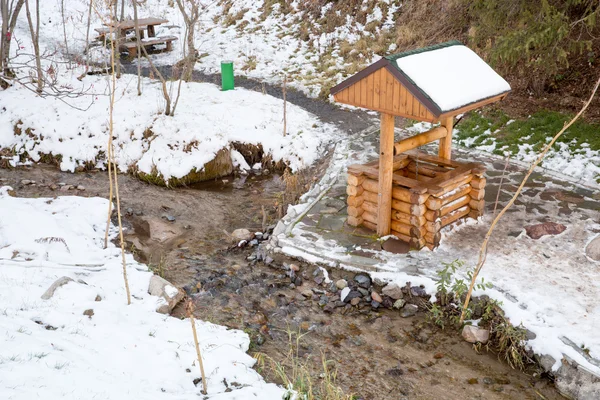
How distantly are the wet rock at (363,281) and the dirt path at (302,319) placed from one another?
0.12 metres

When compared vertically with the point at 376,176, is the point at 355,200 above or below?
below

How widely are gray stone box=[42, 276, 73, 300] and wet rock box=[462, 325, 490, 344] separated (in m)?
4.44

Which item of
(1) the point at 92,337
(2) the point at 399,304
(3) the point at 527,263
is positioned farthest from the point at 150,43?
(3) the point at 527,263

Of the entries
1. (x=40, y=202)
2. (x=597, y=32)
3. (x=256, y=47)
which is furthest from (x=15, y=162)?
(x=597, y=32)

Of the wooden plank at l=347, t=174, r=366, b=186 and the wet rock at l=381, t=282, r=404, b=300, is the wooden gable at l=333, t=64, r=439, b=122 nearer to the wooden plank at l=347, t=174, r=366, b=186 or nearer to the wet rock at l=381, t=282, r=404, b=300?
the wooden plank at l=347, t=174, r=366, b=186

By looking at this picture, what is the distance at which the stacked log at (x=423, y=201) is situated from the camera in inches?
283

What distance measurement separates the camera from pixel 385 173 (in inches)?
285

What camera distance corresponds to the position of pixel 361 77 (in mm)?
6840

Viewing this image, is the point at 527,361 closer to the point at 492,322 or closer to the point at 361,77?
the point at 492,322

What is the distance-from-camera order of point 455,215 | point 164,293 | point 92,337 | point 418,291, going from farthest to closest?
point 455,215 → point 418,291 → point 164,293 → point 92,337

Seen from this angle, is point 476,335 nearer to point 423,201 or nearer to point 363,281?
point 363,281

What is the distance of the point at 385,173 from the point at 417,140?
703 mm

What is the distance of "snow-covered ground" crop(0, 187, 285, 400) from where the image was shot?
14.7ft

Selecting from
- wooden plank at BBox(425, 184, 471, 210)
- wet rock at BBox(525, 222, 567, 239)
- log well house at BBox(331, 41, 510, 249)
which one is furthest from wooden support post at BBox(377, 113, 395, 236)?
wet rock at BBox(525, 222, 567, 239)
